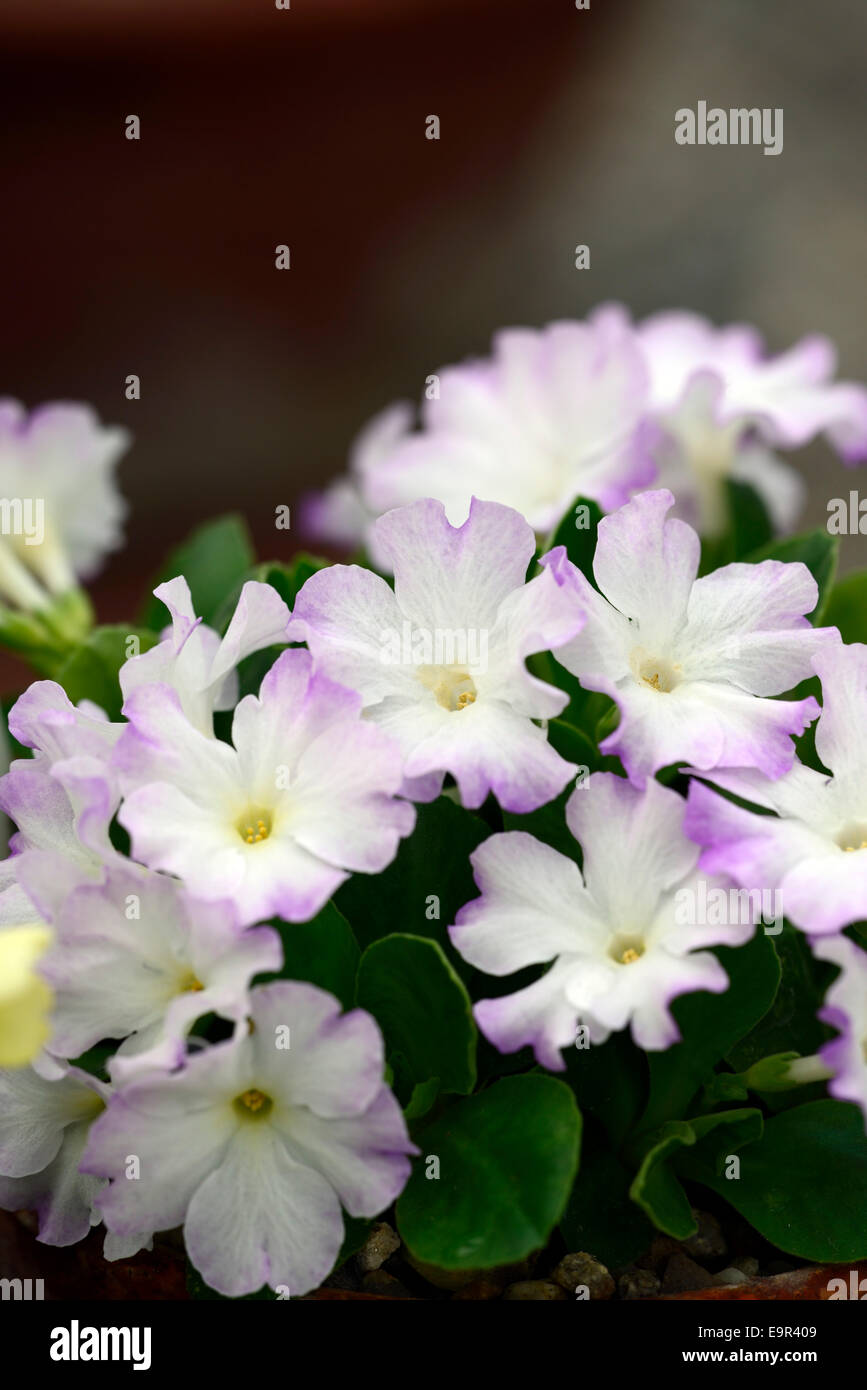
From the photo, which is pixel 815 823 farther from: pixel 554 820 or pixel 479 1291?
pixel 479 1291

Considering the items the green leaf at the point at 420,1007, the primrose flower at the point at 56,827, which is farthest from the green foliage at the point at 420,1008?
the primrose flower at the point at 56,827

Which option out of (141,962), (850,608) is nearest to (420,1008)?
(141,962)

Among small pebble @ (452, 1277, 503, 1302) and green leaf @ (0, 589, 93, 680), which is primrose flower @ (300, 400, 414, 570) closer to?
green leaf @ (0, 589, 93, 680)

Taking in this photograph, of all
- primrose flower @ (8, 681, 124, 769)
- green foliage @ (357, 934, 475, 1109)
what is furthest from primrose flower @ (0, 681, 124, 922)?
green foliage @ (357, 934, 475, 1109)

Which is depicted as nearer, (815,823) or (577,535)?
(815,823)

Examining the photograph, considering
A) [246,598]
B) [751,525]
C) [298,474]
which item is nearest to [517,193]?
[298,474]

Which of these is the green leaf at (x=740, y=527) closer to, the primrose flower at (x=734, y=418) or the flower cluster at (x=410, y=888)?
the primrose flower at (x=734, y=418)
